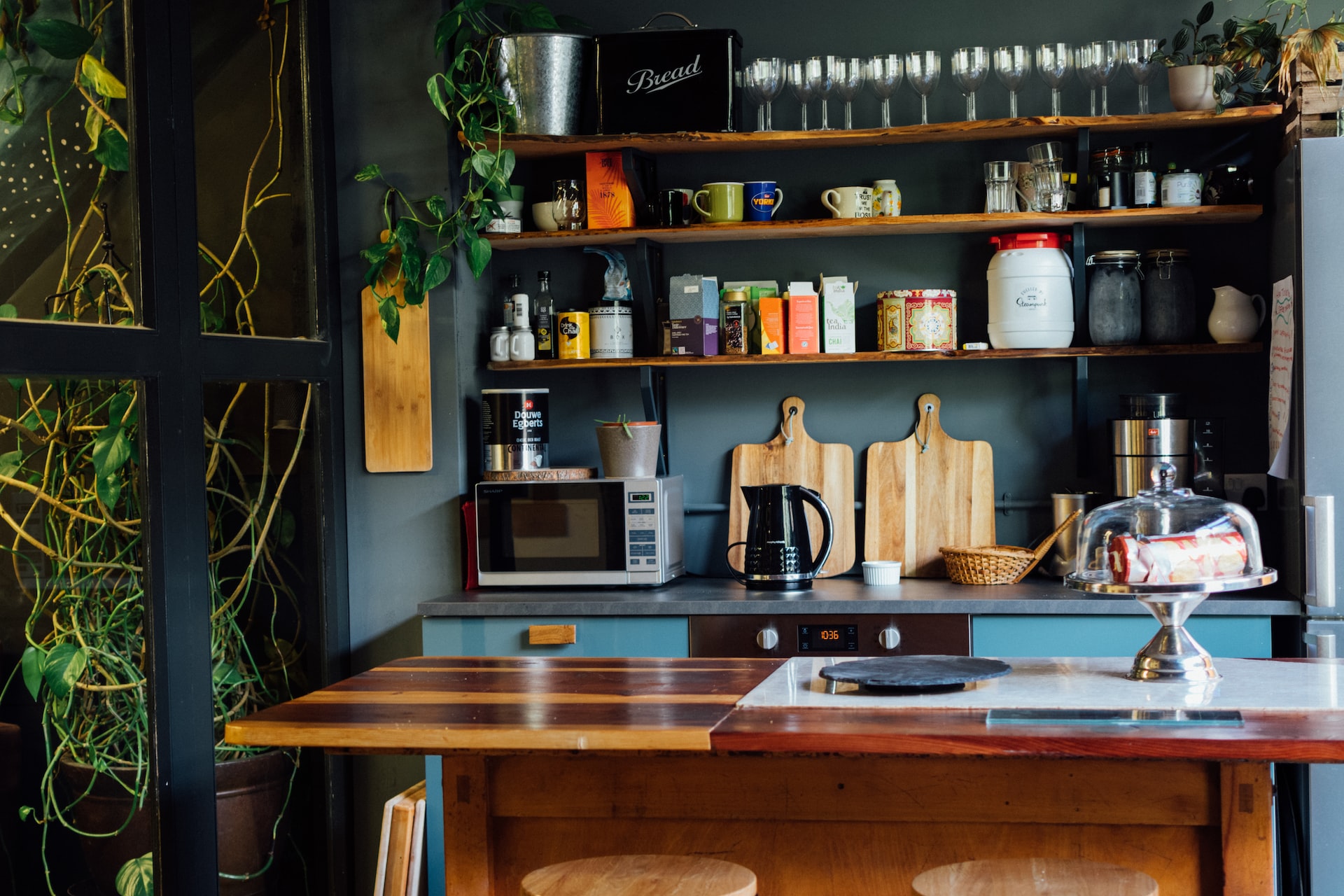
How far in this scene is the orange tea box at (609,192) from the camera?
3.53 m

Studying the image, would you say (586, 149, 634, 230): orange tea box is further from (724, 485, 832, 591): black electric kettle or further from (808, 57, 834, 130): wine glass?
(724, 485, 832, 591): black electric kettle

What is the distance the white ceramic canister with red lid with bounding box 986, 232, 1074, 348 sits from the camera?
340 centimetres

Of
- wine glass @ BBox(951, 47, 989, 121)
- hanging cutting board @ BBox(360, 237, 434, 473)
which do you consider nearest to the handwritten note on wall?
wine glass @ BBox(951, 47, 989, 121)

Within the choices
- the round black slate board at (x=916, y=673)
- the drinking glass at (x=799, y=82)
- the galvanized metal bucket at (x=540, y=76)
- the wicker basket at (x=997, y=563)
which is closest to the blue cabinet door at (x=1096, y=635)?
the wicker basket at (x=997, y=563)

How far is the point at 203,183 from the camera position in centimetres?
289

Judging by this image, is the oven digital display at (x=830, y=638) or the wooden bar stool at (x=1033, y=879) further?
the oven digital display at (x=830, y=638)

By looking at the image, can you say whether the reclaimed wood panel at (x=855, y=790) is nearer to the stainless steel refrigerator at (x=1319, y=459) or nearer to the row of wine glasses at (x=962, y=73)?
the stainless steel refrigerator at (x=1319, y=459)

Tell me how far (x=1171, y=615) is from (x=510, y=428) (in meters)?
1.95

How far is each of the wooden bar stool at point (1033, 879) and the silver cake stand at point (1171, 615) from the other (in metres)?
0.37

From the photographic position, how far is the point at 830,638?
3119mm

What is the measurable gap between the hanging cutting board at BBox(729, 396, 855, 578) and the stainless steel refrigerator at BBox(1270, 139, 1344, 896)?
117 cm

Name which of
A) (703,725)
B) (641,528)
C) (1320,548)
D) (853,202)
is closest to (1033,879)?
(703,725)

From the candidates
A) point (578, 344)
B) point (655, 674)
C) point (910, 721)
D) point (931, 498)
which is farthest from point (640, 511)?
point (910, 721)

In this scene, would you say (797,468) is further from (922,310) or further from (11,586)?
(11,586)
